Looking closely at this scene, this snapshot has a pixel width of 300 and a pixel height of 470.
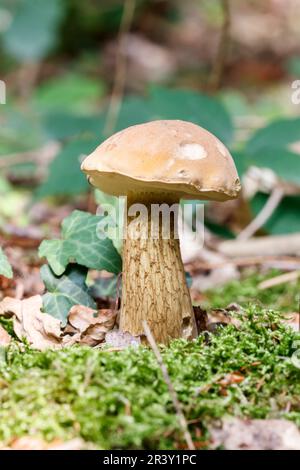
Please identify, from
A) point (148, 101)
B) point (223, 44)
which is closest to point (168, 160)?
point (148, 101)

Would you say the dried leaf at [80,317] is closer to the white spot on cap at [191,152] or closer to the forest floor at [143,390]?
the forest floor at [143,390]

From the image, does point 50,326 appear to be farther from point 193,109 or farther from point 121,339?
point 193,109

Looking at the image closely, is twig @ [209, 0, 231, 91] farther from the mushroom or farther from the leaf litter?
the leaf litter

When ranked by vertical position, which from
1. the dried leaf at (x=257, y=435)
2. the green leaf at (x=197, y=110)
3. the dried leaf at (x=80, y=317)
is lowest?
the dried leaf at (x=257, y=435)

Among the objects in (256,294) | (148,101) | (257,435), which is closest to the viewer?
(257,435)

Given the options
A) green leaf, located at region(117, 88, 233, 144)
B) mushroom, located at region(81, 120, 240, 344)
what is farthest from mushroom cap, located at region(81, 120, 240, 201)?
green leaf, located at region(117, 88, 233, 144)

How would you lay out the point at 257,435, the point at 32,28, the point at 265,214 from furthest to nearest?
the point at 32,28 → the point at 265,214 → the point at 257,435

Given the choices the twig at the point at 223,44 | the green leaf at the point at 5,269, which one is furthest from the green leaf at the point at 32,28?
Result: the green leaf at the point at 5,269
